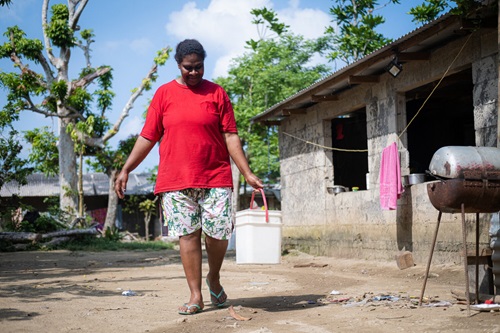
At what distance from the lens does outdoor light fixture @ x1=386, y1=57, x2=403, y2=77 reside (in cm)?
920

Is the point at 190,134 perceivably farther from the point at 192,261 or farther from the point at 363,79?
the point at 363,79

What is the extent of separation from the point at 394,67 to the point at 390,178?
1.74 m

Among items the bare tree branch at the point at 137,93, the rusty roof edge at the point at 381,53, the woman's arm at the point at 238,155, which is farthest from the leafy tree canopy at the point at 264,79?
the woman's arm at the point at 238,155

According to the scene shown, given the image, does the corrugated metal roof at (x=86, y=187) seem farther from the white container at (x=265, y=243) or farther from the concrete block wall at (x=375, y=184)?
the white container at (x=265, y=243)

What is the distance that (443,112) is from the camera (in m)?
13.9

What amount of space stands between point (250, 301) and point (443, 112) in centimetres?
967

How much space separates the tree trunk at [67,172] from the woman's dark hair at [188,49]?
58.3ft

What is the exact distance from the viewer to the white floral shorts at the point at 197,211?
4.73m

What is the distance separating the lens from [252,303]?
5.41m

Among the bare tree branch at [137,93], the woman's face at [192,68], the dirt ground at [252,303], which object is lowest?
the dirt ground at [252,303]

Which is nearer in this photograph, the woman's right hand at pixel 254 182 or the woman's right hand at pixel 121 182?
the woman's right hand at pixel 254 182

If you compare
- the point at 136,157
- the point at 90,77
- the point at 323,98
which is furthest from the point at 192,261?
the point at 90,77

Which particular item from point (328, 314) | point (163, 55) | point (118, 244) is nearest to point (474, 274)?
point (328, 314)

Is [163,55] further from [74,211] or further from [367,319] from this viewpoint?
[367,319]
